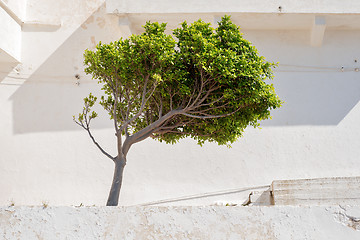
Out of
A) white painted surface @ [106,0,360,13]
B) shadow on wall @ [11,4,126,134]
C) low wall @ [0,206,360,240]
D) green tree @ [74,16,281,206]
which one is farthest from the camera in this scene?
shadow on wall @ [11,4,126,134]

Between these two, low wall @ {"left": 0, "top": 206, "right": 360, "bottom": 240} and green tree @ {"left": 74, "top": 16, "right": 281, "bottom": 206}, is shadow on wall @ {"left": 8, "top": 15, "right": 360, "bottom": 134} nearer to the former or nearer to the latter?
green tree @ {"left": 74, "top": 16, "right": 281, "bottom": 206}

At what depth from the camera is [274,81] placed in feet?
29.8

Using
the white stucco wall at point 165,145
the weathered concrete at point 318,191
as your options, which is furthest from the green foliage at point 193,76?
the white stucco wall at point 165,145

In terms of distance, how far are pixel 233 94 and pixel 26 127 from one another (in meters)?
5.15

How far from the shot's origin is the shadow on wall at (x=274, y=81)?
29.3 feet

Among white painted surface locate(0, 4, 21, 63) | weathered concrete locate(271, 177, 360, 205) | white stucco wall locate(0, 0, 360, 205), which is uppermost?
white painted surface locate(0, 4, 21, 63)

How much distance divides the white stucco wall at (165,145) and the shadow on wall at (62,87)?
0.06 ft

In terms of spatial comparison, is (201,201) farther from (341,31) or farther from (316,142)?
(341,31)

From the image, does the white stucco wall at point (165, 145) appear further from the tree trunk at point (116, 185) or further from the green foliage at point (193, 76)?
the tree trunk at point (116, 185)

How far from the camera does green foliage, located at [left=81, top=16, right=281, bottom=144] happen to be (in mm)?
5324

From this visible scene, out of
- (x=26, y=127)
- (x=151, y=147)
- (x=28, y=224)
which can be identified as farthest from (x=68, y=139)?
(x=28, y=224)

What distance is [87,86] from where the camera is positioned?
9.27 meters

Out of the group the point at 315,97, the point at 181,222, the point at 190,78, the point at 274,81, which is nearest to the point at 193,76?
the point at 190,78

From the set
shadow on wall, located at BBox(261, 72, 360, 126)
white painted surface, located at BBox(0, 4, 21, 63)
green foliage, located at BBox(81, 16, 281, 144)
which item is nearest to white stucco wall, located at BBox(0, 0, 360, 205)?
Result: shadow on wall, located at BBox(261, 72, 360, 126)
